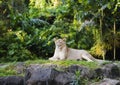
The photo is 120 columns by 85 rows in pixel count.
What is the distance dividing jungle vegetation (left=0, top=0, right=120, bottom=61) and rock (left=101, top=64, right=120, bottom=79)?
11.5 ft

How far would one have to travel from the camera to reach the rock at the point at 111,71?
8.16 m

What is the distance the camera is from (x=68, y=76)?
23.9 feet

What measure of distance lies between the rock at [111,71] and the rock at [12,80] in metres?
1.89

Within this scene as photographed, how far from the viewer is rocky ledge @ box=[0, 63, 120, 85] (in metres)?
7.22

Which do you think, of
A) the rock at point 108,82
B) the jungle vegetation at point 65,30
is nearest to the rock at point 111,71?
the rock at point 108,82

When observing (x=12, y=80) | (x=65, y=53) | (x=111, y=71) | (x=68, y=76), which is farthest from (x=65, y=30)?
(x=68, y=76)

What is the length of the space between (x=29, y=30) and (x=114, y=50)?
3.95 m

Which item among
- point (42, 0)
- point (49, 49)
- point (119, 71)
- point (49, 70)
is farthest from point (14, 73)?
point (42, 0)

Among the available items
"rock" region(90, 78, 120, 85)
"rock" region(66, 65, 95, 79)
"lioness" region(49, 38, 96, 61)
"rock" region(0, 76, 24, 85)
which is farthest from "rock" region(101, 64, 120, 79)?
"rock" region(0, 76, 24, 85)

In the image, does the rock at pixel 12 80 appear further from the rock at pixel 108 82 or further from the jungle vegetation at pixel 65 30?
the jungle vegetation at pixel 65 30

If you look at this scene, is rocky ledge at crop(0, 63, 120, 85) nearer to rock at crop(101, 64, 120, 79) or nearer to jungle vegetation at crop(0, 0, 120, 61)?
rock at crop(101, 64, 120, 79)

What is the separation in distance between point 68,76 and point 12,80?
1221mm

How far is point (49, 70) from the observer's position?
730cm

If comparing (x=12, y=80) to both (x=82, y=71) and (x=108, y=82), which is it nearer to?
(x=82, y=71)
